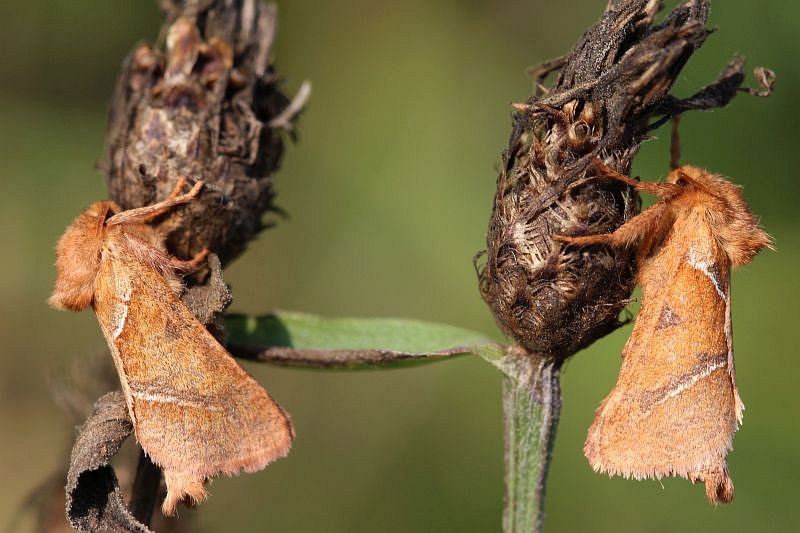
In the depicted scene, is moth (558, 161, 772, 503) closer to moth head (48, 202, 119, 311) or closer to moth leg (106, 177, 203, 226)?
moth leg (106, 177, 203, 226)

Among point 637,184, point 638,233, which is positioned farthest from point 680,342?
point 637,184

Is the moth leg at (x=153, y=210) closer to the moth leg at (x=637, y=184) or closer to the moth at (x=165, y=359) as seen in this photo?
the moth at (x=165, y=359)

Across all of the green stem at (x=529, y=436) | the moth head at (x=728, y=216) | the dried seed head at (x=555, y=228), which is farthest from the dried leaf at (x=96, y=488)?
the moth head at (x=728, y=216)

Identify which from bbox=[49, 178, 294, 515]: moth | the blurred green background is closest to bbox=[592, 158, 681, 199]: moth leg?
bbox=[49, 178, 294, 515]: moth

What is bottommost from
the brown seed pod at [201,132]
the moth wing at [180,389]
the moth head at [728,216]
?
the moth wing at [180,389]

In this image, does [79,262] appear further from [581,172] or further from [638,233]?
[638,233]

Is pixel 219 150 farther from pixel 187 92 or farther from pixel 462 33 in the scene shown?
pixel 462 33
